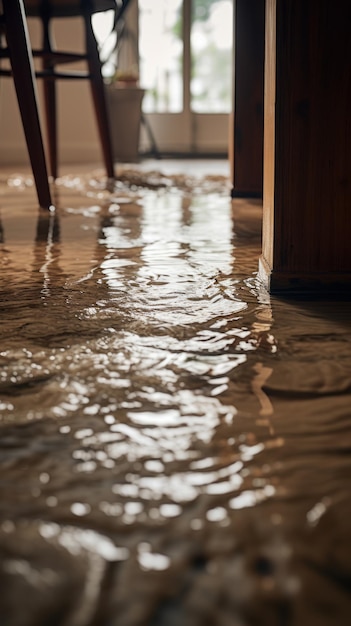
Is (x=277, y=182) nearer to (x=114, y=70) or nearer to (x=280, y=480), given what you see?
(x=280, y=480)

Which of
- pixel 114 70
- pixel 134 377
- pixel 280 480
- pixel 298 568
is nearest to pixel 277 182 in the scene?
pixel 134 377

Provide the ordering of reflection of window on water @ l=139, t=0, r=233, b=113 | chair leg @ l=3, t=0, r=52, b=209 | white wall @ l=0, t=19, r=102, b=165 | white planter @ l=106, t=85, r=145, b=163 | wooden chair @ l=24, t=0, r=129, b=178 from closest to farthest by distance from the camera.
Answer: chair leg @ l=3, t=0, r=52, b=209
wooden chair @ l=24, t=0, r=129, b=178
white planter @ l=106, t=85, r=145, b=163
white wall @ l=0, t=19, r=102, b=165
reflection of window on water @ l=139, t=0, r=233, b=113

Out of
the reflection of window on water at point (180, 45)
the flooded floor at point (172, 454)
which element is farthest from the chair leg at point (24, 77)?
the reflection of window on water at point (180, 45)

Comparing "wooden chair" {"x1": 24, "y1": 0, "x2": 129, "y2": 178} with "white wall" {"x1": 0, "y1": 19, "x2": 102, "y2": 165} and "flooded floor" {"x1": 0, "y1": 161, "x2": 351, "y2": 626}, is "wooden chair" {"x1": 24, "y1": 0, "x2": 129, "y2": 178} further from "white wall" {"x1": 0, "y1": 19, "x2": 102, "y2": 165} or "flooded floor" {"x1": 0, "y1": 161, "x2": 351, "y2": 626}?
"white wall" {"x1": 0, "y1": 19, "x2": 102, "y2": 165}

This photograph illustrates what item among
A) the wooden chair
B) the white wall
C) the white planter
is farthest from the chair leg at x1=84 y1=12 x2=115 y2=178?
the white wall

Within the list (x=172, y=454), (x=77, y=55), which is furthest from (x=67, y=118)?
(x=172, y=454)

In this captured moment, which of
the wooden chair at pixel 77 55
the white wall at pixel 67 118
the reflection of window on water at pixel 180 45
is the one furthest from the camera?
the reflection of window on water at pixel 180 45

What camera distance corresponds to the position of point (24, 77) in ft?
6.30

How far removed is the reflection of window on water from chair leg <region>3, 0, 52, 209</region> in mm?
3803

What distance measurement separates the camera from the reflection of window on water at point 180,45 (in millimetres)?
5512

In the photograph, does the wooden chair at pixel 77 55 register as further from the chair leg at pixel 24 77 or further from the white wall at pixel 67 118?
the white wall at pixel 67 118

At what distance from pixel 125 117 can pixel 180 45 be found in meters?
1.17

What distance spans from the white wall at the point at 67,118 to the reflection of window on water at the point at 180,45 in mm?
762

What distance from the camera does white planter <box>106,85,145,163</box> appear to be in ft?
15.3
